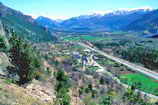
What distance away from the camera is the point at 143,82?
294ft

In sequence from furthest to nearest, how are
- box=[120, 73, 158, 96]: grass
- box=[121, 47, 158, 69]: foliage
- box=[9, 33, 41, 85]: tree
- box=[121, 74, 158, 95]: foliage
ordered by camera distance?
1. box=[121, 47, 158, 69]: foliage
2. box=[121, 74, 158, 95]: foliage
3. box=[120, 73, 158, 96]: grass
4. box=[9, 33, 41, 85]: tree

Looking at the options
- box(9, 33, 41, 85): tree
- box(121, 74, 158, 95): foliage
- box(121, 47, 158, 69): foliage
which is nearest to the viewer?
box(9, 33, 41, 85): tree

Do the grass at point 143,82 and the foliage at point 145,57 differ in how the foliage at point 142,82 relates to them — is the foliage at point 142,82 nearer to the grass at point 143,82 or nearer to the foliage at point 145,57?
the grass at point 143,82

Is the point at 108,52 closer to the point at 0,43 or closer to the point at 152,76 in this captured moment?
the point at 152,76

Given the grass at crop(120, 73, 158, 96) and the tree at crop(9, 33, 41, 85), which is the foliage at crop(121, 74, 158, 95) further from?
the tree at crop(9, 33, 41, 85)

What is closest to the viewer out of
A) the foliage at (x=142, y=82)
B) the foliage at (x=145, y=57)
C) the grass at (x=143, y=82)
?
the grass at (x=143, y=82)

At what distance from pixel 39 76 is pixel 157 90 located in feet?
166

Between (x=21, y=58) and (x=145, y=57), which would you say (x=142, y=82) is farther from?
(x=21, y=58)

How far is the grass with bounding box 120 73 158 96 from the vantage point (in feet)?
259

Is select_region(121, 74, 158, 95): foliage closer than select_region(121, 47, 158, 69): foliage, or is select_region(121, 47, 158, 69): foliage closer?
select_region(121, 74, 158, 95): foliage

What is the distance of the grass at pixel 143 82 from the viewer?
259ft

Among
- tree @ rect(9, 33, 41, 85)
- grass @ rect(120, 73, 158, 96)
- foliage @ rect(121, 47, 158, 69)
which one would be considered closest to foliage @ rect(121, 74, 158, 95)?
grass @ rect(120, 73, 158, 96)

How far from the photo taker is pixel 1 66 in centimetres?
4034

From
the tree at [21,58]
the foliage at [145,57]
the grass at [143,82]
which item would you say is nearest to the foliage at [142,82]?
the grass at [143,82]
